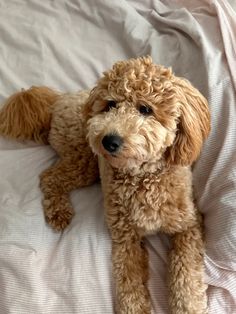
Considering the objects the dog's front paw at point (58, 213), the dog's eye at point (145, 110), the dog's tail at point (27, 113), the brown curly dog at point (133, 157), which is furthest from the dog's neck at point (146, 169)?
the dog's tail at point (27, 113)

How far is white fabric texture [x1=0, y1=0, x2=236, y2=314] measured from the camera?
121 centimetres

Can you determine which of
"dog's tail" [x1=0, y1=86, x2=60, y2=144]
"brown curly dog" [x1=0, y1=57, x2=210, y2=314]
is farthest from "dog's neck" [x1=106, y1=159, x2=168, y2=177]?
"dog's tail" [x1=0, y1=86, x2=60, y2=144]

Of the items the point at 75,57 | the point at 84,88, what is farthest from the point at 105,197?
the point at 75,57

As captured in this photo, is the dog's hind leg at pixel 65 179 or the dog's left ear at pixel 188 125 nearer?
the dog's left ear at pixel 188 125

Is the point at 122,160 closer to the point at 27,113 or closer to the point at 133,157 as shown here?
the point at 133,157

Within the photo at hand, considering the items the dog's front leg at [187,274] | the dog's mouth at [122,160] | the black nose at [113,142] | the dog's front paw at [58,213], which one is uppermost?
the black nose at [113,142]

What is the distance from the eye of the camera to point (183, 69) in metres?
1.50

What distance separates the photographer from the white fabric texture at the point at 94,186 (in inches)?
47.8

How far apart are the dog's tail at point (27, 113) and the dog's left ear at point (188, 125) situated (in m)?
0.53

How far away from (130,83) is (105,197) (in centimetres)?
37

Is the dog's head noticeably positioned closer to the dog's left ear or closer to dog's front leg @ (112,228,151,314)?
the dog's left ear

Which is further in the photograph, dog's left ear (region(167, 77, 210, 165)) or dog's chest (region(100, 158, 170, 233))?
dog's chest (region(100, 158, 170, 233))

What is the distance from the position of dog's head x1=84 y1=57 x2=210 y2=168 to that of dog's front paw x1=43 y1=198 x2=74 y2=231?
0.32 m

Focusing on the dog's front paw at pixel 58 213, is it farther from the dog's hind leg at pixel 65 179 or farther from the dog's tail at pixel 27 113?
the dog's tail at pixel 27 113
